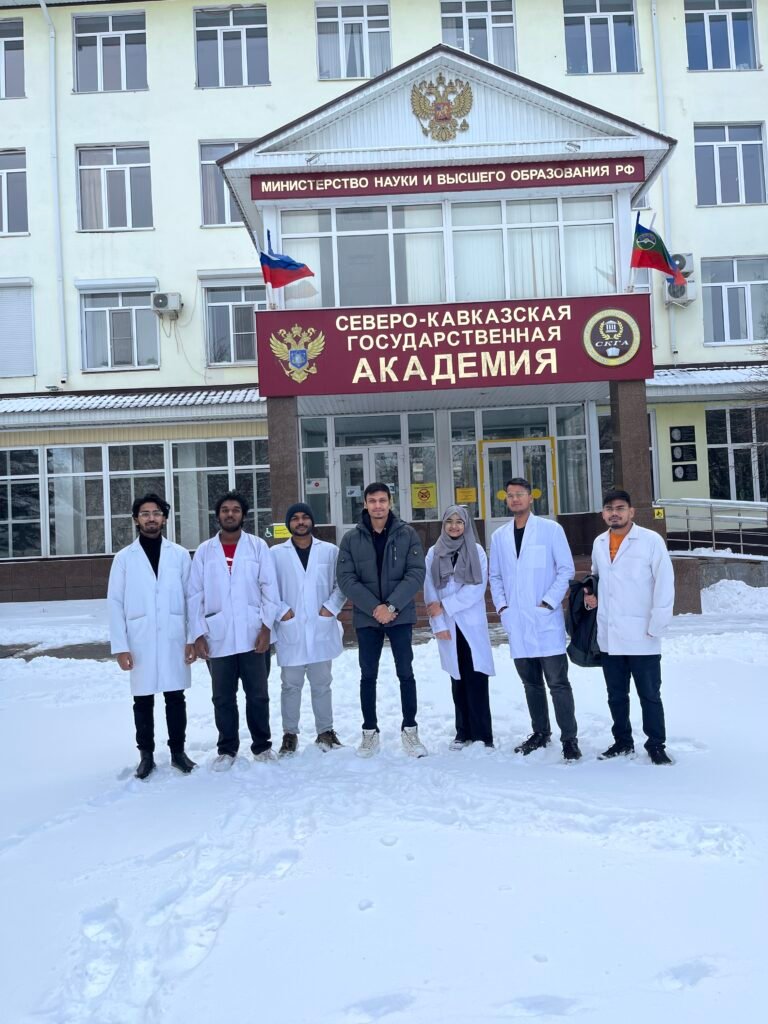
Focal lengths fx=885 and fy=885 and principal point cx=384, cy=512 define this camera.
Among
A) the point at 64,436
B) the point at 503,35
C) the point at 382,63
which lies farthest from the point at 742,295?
the point at 64,436

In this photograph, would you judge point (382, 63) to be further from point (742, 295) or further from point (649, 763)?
point (649, 763)

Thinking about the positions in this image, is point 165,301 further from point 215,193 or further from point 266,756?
point 266,756

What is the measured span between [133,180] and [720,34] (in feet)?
45.9

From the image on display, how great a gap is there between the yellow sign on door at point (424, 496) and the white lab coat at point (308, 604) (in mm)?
11026

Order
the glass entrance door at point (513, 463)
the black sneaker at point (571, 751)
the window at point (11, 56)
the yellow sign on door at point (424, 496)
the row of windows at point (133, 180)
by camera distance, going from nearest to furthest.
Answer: the black sneaker at point (571, 751)
the glass entrance door at point (513, 463)
the yellow sign on door at point (424, 496)
the row of windows at point (133, 180)
the window at point (11, 56)

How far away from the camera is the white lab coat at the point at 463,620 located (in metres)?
5.88

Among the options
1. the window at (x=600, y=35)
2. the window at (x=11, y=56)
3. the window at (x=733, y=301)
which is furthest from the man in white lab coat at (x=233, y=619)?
the window at (x=11, y=56)

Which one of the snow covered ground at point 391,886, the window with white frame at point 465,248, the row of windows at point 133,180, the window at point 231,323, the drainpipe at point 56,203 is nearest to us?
the snow covered ground at point 391,886

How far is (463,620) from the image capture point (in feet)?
19.4

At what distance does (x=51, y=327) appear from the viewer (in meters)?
19.9

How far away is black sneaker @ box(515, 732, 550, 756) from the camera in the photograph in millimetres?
5656

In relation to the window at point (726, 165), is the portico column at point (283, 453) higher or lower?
lower

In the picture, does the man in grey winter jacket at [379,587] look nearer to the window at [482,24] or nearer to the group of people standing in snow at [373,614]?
the group of people standing in snow at [373,614]

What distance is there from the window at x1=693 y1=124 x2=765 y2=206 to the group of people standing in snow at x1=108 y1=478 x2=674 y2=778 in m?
17.4
